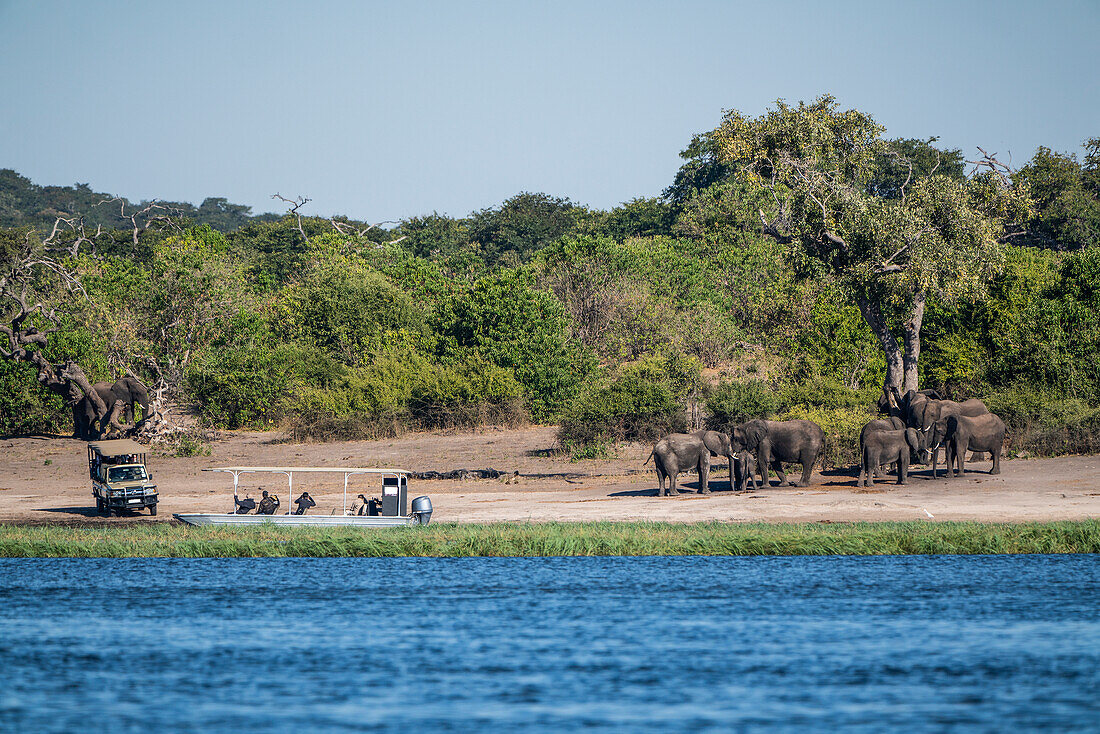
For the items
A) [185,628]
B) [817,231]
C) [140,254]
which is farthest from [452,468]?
[140,254]

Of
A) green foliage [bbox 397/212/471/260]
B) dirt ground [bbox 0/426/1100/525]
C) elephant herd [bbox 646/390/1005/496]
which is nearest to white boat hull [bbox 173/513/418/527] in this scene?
dirt ground [bbox 0/426/1100/525]

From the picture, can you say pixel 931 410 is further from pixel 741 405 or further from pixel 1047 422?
pixel 741 405

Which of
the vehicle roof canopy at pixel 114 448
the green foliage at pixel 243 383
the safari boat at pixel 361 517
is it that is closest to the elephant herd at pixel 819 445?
the safari boat at pixel 361 517

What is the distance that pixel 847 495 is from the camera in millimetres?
32625

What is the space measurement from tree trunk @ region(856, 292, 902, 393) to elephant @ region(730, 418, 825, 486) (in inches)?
298

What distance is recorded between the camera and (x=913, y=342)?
4125 cm

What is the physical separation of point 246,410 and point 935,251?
94.8 feet

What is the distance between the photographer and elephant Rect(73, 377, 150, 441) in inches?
1848

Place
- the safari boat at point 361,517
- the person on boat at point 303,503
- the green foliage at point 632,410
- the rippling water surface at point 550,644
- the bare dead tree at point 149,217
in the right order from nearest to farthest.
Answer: the rippling water surface at point 550,644
the safari boat at point 361,517
the person on boat at point 303,503
the green foliage at point 632,410
the bare dead tree at point 149,217

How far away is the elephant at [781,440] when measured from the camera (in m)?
34.5

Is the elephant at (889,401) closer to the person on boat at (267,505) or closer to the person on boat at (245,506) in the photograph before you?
the person on boat at (267,505)

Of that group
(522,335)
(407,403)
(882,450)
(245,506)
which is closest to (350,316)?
(407,403)

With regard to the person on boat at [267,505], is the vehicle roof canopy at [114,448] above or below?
above

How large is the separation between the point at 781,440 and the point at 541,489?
7.29 meters
